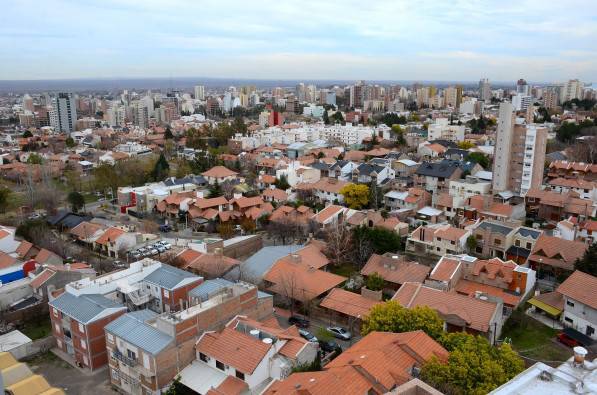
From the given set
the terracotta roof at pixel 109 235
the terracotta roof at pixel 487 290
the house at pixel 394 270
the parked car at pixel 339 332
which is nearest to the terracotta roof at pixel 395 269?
the house at pixel 394 270

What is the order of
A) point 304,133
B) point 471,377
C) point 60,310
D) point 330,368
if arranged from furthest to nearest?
point 304,133, point 60,310, point 330,368, point 471,377

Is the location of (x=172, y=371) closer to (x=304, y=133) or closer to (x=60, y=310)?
(x=60, y=310)

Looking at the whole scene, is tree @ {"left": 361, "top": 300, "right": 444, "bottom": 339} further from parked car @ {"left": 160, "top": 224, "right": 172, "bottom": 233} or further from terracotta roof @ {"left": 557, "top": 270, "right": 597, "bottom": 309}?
parked car @ {"left": 160, "top": 224, "right": 172, "bottom": 233}

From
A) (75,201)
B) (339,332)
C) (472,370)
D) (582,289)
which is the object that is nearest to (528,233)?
(582,289)

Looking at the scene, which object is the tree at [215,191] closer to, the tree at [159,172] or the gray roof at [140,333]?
the tree at [159,172]

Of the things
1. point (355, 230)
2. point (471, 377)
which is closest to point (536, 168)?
point (355, 230)

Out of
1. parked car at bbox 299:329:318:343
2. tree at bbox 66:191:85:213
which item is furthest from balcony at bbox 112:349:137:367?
tree at bbox 66:191:85:213
